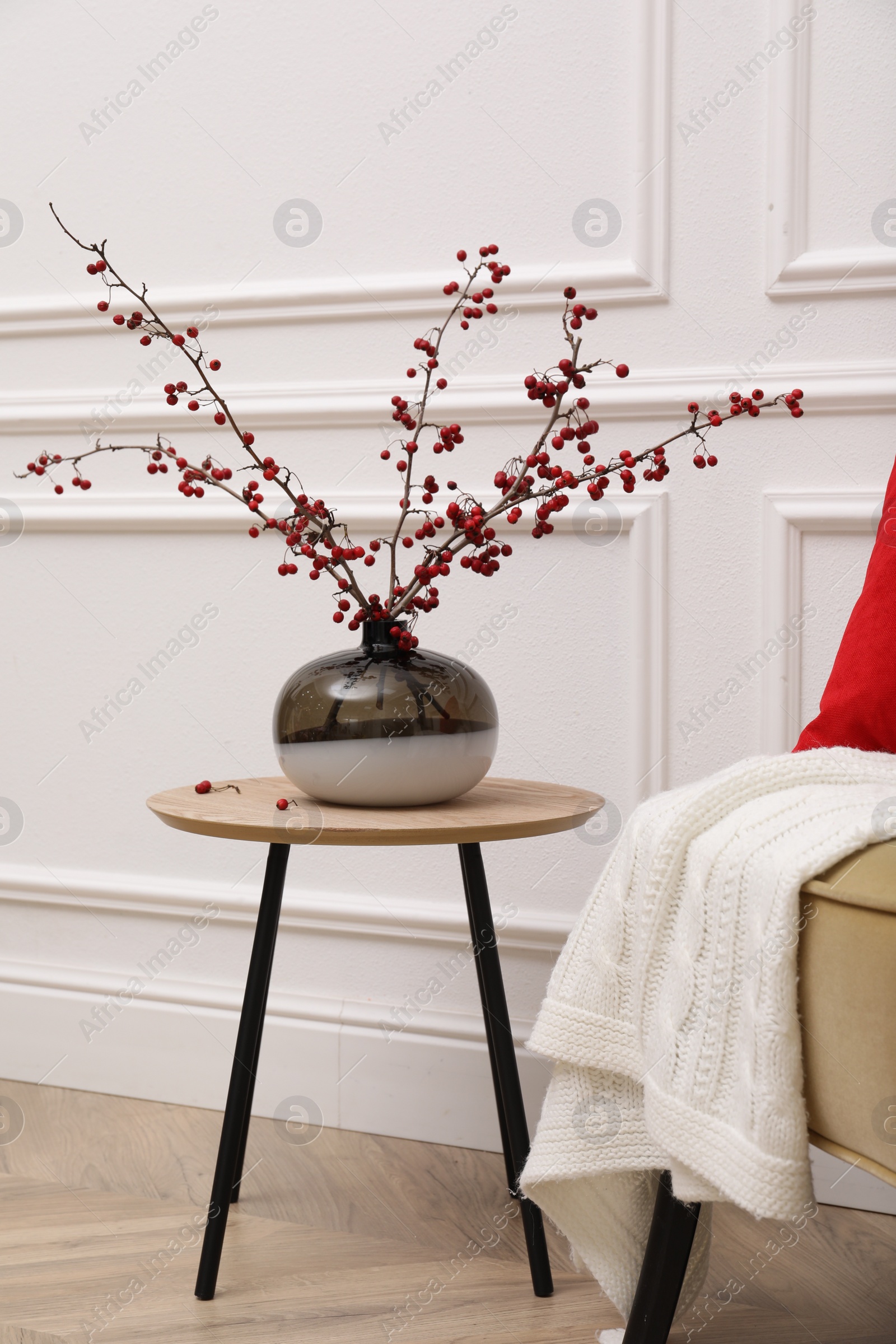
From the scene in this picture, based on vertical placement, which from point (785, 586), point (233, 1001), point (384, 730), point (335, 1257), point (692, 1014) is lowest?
point (335, 1257)

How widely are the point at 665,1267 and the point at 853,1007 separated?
28 centimetres

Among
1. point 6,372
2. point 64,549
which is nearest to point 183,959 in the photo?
point 64,549

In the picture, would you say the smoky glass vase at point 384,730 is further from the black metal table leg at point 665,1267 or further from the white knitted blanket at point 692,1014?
the black metal table leg at point 665,1267

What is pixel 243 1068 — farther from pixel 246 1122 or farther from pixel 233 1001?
pixel 233 1001

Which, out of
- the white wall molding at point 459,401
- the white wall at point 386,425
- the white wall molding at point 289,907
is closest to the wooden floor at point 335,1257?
the white wall at point 386,425

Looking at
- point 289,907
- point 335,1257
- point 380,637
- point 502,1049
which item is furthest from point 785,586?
point 335,1257

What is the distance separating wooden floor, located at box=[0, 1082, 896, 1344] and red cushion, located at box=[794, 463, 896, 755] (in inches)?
20.9

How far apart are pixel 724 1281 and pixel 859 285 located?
3.51ft

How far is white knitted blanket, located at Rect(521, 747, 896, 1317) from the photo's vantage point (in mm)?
706

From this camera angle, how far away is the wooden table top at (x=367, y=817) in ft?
3.04

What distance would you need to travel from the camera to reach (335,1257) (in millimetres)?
1132

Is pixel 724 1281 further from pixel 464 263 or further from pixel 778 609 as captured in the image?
pixel 464 263

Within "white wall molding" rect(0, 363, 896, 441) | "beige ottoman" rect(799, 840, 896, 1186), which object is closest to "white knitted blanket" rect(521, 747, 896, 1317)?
"beige ottoman" rect(799, 840, 896, 1186)

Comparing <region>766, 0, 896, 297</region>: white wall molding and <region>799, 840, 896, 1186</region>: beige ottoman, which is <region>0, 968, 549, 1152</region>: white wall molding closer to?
<region>799, 840, 896, 1186</region>: beige ottoman
